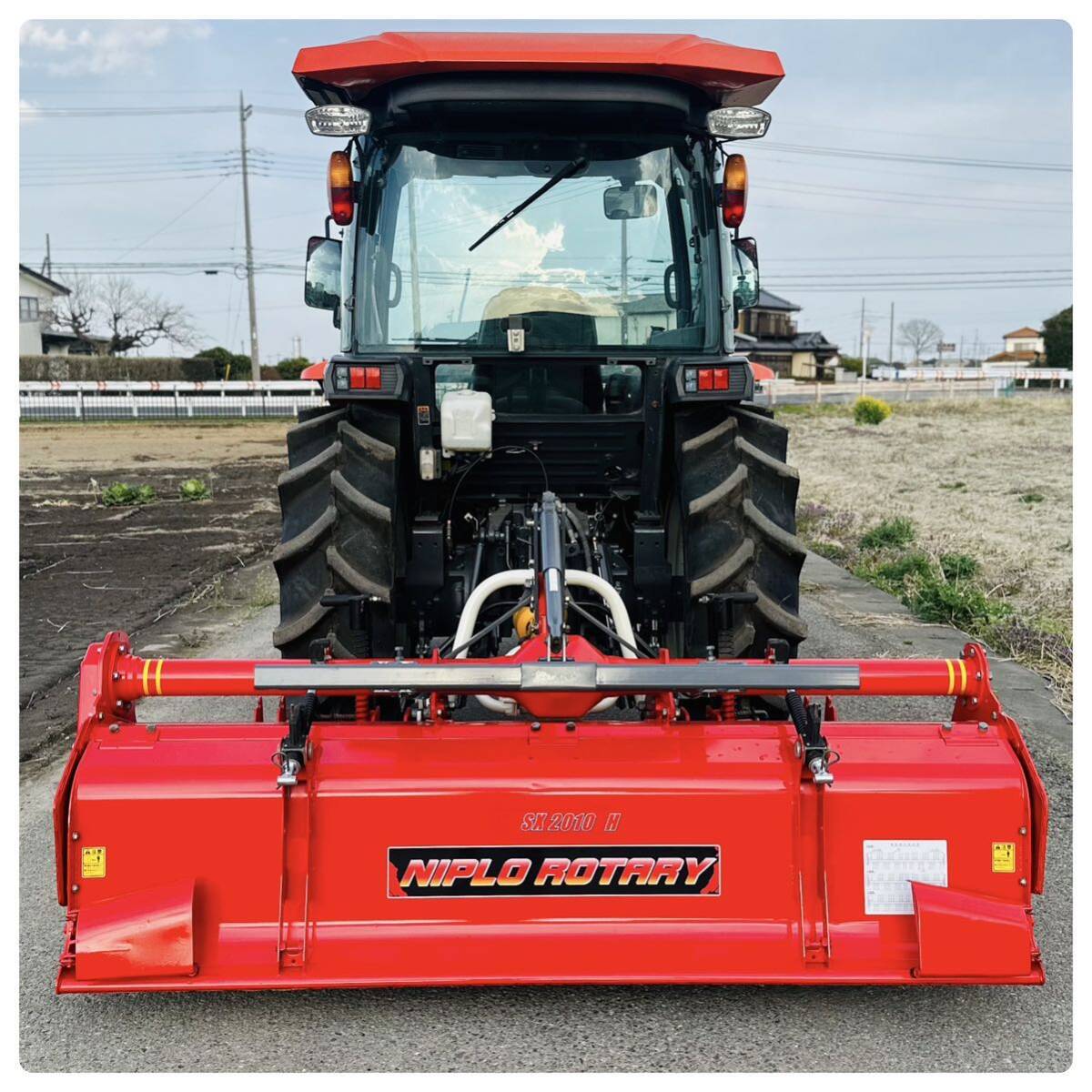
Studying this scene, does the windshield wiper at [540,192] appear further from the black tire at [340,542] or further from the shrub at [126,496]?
the shrub at [126,496]

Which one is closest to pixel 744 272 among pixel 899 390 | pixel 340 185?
pixel 340 185

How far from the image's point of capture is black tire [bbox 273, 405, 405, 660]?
12.1ft

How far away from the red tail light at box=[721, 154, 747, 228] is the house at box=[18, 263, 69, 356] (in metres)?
51.7

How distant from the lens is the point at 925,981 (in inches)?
112

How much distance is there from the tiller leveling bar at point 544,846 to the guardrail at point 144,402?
27.8m

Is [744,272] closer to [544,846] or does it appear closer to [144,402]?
[544,846]

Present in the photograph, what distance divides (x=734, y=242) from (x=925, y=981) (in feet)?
9.36

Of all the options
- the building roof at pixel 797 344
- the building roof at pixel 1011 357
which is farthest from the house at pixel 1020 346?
the building roof at pixel 797 344

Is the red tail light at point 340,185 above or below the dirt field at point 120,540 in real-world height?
above

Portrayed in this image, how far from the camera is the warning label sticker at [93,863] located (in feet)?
9.68

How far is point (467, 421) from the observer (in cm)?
401

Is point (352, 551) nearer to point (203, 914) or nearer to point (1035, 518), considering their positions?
point (203, 914)

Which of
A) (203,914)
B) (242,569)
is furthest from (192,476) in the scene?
(203,914)

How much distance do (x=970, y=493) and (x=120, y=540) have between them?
8689mm
